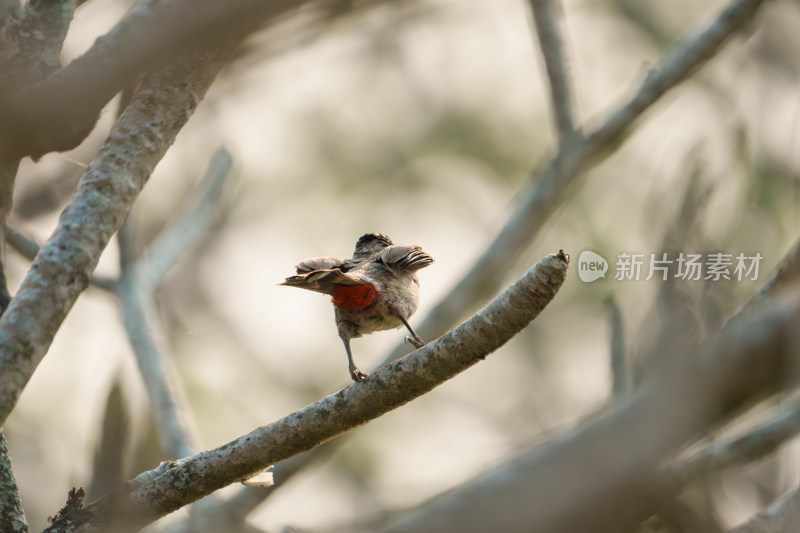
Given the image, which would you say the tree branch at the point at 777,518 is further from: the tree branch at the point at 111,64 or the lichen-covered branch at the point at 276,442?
the tree branch at the point at 111,64

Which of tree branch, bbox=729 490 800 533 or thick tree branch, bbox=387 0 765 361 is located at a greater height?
thick tree branch, bbox=387 0 765 361

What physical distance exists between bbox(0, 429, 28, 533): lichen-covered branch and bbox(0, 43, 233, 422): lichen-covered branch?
2.49 feet

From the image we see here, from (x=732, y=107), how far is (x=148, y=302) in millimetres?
5592

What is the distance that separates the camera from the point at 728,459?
160 inches

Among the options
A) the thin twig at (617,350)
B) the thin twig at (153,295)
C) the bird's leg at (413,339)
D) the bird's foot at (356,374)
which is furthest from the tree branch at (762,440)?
the thin twig at (153,295)

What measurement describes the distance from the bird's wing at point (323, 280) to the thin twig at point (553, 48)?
10.9 feet

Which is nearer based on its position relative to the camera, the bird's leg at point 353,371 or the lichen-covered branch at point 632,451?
the lichen-covered branch at point 632,451

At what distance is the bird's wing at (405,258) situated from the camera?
4.96m

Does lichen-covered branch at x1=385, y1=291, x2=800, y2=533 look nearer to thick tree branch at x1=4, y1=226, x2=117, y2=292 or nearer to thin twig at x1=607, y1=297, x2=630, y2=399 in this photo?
thin twig at x1=607, y1=297, x2=630, y2=399

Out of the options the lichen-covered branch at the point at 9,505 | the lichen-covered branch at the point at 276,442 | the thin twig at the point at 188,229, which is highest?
the thin twig at the point at 188,229

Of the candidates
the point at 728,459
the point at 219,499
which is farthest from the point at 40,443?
the point at 728,459

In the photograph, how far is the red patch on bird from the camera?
15.7 feet

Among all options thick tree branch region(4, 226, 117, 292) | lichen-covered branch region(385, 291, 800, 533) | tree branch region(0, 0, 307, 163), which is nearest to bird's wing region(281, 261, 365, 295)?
tree branch region(0, 0, 307, 163)

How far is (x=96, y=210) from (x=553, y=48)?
489 cm
